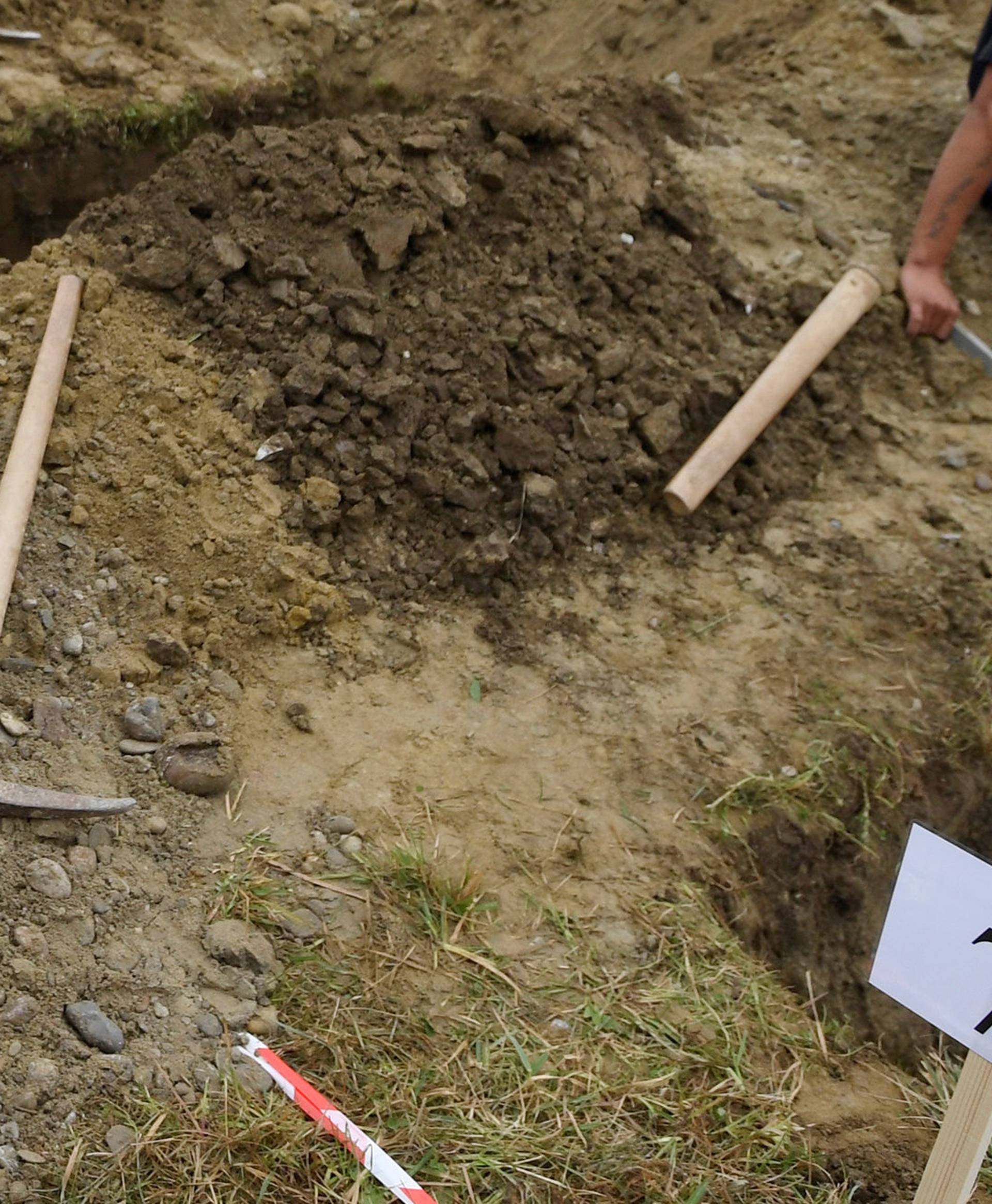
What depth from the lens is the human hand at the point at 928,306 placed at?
15.8 ft

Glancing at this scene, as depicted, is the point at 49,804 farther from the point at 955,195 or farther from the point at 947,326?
the point at 955,195

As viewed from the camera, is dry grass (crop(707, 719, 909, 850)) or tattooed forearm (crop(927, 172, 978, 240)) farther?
tattooed forearm (crop(927, 172, 978, 240))

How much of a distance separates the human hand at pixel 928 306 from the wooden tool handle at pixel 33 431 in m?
2.94

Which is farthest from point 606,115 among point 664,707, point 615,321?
point 664,707

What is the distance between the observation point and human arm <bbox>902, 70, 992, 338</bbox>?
15.4ft

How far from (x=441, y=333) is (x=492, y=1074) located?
7.17 ft

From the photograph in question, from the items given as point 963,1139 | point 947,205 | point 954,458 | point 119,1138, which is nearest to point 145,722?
point 119,1138

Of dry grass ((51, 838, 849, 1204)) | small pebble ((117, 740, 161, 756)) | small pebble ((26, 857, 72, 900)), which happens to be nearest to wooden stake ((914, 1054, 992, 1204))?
dry grass ((51, 838, 849, 1204))

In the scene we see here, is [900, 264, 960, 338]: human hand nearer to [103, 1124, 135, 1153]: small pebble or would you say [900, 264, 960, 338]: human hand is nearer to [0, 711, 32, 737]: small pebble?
[0, 711, 32, 737]: small pebble

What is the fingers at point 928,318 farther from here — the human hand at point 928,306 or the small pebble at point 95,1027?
the small pebble at point 95,1027

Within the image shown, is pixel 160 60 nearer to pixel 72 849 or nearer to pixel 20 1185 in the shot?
pixel 72 849

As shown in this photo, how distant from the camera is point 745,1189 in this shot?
253 cm

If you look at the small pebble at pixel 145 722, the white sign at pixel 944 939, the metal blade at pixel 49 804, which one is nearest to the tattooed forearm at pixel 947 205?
the small pebble at pixel 145 722

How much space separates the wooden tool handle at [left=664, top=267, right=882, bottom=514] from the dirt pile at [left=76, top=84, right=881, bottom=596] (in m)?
0.10
